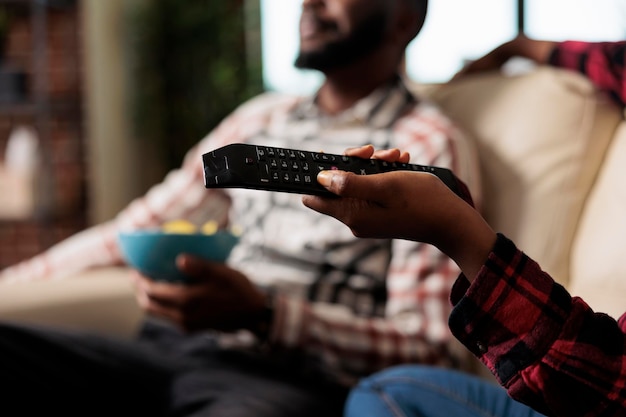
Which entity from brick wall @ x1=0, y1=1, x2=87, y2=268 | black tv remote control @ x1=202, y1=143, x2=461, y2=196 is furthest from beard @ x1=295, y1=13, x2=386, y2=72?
brick wall @ x1=0, y1=1, x2=87, y2=268

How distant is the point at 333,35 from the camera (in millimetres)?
1174

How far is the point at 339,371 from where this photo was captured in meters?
1.06

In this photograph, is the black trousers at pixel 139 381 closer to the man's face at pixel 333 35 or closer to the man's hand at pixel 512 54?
the man's face at pixel 333 35

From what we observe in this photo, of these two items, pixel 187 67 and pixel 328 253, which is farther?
pixel 187 67

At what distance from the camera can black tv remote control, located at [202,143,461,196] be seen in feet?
1.62

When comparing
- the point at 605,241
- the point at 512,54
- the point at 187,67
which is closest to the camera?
the point at 605,241

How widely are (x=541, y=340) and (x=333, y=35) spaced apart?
0.76 meters

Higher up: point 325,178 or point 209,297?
point 325,178

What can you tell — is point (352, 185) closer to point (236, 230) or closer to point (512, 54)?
point (236, 230)

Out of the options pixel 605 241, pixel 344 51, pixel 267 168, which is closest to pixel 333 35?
pixel 344 51

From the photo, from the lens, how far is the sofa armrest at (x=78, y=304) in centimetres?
125

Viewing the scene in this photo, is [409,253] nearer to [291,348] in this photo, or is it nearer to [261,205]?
[291,348]

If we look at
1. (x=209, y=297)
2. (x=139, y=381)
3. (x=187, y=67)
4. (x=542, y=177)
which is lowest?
(x=139, y=381)

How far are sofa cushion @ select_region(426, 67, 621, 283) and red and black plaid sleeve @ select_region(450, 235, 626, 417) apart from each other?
0.38m
